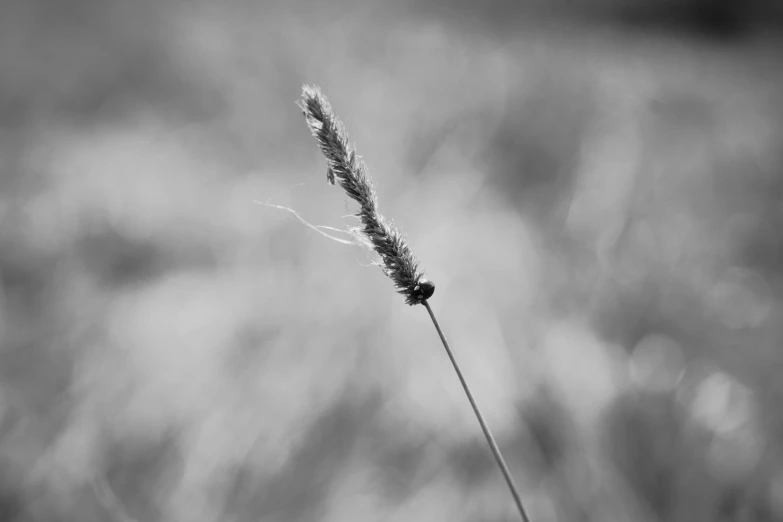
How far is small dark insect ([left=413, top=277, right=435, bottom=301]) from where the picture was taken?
1.58 m

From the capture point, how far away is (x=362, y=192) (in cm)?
160

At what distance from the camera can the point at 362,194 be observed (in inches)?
63.1

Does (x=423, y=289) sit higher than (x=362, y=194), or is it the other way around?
(x=362, y=194)

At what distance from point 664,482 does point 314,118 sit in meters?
5.38

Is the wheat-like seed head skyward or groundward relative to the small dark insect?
skyward

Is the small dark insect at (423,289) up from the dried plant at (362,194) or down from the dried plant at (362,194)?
down

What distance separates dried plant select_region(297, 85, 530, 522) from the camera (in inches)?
61.4

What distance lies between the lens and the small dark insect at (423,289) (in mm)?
1580

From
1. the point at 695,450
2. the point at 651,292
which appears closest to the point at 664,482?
the point at 695,450

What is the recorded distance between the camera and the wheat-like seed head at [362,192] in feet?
5.11

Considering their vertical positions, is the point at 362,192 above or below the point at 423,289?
above

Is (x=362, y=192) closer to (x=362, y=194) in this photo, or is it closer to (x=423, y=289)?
(x=362, y=194)

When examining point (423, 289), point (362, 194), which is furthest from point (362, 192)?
point (423, 289)

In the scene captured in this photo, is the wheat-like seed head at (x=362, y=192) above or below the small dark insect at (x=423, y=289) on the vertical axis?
above
